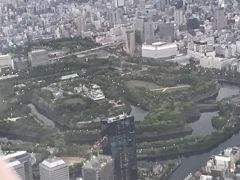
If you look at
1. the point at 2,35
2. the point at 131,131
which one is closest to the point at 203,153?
the point at 131,131

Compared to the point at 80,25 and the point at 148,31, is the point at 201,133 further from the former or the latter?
the point at 80,25

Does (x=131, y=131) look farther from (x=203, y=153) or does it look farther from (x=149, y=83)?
(x=149, y=83)

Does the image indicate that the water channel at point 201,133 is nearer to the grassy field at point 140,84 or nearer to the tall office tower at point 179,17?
the grassy field at point 140,84

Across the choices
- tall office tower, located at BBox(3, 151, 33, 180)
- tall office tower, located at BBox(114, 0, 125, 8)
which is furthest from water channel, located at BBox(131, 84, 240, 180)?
tall office tower, located at BBox(114, 0, 125, 8)

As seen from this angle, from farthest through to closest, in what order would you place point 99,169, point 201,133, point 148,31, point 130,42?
point 148,31 < point 130,42 < point 201,133 < point 99,169

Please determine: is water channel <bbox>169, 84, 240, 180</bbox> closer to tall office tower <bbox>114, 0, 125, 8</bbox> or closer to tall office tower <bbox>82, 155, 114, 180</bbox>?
tall office tower <bbox>82, 155, 114, 180</bbox>

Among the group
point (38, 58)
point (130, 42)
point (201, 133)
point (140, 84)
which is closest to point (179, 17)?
point (130, 42)

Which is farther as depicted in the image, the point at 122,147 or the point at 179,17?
the point at 179,17
